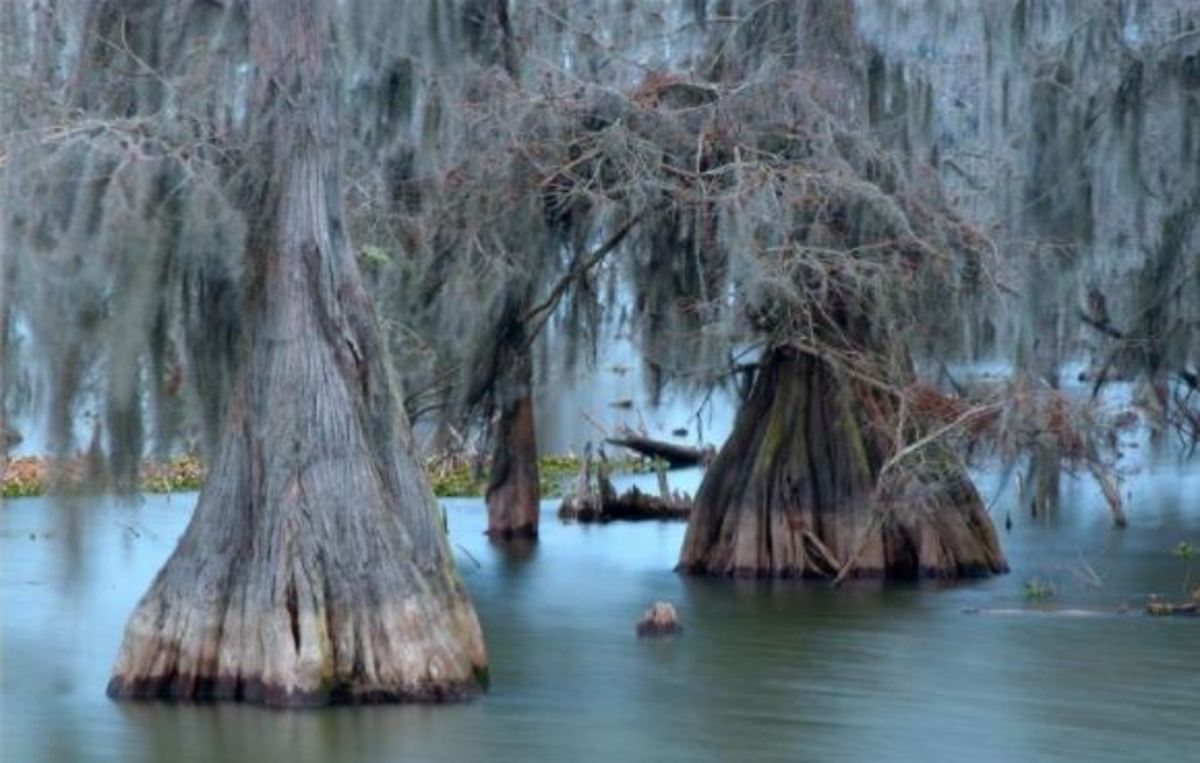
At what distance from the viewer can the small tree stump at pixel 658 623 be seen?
55.5ft

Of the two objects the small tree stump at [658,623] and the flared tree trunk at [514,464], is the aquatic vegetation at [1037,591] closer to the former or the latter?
the small tree stump at [658,623]

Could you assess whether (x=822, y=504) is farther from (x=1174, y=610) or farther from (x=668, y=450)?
(x=668, y=450)

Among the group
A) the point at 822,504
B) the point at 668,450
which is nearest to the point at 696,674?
the point at 822,504

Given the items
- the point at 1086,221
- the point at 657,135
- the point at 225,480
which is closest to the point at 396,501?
the point at 225,480

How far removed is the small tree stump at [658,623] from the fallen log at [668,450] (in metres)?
8.05

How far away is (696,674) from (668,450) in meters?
14.1

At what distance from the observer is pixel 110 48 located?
47.4 ft

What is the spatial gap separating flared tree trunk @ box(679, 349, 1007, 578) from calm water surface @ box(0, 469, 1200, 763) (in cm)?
32

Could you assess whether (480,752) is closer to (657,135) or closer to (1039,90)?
(657,135)

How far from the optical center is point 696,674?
15430 mm

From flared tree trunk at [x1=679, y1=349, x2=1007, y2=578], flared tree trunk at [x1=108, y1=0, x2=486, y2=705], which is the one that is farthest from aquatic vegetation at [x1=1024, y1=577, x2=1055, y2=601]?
flared tree trunk at [x1=108, y1=0, x2=486, y2=705]

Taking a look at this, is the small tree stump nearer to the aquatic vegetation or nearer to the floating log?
the aquatic vegetation

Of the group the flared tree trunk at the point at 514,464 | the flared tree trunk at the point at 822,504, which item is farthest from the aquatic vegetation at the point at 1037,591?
the flared tree trunk at the point at 514,464

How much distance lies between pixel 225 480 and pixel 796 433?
7.27 meters
